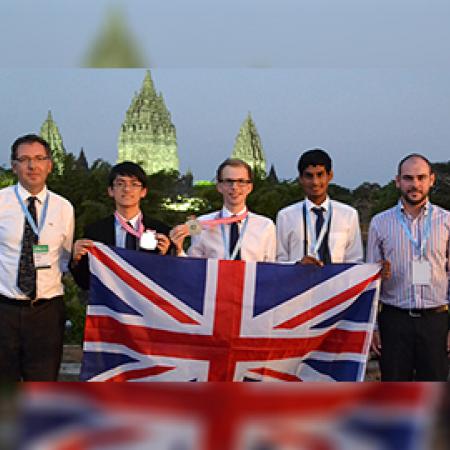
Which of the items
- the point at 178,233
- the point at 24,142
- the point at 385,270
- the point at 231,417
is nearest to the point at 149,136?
the point at 24,142

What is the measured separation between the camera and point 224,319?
333cm

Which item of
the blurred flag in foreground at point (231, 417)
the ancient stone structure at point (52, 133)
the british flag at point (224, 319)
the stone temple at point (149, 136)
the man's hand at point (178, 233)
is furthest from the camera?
the stone temple at point (149, 136)

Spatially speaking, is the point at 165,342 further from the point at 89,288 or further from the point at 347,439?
the point at 347,439

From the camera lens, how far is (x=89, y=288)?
3.49 metres

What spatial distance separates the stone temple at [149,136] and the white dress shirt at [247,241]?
72.7 feet

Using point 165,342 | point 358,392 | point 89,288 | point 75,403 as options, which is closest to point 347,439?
point 358,392

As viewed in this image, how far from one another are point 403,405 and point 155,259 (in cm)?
259

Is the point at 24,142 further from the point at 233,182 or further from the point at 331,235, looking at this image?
the point at 331,235

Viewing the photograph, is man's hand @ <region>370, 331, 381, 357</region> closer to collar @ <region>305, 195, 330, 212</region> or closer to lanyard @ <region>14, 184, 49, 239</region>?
collar @ <region>305, 195, 330, 212</region>

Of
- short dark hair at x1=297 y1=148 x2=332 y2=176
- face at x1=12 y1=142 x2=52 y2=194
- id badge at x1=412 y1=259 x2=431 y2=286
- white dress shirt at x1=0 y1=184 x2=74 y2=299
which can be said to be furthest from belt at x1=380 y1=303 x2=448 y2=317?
face at x1=12 y1=142 x2=52 y2=194

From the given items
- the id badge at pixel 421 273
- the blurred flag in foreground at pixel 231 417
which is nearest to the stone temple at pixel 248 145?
the id badge at pixel 421 273

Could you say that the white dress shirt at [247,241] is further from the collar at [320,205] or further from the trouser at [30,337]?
the trouser at [30,337]

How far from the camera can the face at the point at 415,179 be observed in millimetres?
3484

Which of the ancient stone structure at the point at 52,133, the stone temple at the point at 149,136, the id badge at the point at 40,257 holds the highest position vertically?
the stone temple at the point at 149,136
